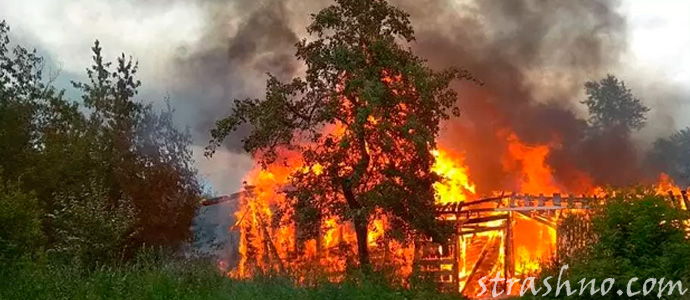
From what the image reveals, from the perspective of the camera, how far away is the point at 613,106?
1660 inches

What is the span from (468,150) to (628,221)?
17673 millimetres

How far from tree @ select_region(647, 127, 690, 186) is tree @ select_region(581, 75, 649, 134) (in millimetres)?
1880

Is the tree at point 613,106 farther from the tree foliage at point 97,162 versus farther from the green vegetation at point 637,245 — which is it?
the green vegetation at point 637,245

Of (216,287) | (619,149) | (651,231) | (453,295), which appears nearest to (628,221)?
(651,231)

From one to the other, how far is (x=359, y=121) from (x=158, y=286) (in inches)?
250

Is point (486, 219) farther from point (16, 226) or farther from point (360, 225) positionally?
point (16, 226)

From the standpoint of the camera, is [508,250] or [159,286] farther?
[508,250]

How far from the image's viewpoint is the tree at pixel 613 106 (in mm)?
41594

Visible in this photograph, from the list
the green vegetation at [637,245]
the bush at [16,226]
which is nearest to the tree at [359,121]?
the bush at [16,226]

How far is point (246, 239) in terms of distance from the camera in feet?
78.0

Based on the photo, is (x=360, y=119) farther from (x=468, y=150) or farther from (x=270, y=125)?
(x=468, y=150)

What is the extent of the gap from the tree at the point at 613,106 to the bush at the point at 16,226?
31250 millimetres

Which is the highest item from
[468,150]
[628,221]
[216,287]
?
[468,150]

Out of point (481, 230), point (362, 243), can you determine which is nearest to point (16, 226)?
point (362, 243)
